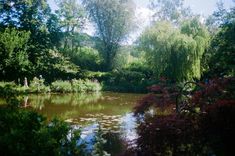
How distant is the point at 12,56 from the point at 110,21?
14259 mm

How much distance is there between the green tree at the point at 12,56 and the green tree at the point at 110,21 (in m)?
12.0

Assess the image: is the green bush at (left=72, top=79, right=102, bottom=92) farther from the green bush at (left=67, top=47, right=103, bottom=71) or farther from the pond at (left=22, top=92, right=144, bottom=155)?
the green bush at (left=67, top=47, right=103, bottom=71)

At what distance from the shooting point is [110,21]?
1411 inches

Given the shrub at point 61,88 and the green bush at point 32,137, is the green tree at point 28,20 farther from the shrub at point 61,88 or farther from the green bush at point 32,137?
the green bush at point 32,137

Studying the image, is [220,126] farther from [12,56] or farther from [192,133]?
[12,56]

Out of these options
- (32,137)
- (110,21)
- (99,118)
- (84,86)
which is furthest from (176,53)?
(32,137)

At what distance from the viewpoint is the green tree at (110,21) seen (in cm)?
3528

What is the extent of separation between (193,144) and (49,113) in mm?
9803

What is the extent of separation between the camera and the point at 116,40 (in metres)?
36.8

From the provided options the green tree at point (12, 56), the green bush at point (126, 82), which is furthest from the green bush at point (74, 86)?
the green tree at point (12, 56)

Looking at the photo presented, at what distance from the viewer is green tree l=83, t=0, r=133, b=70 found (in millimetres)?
35281

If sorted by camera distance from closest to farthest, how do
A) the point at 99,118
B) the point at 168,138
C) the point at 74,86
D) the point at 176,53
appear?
the point at 168,138
the point at 99,118
the point at 74,86
the point at 176,53

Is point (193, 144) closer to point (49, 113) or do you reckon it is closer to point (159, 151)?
point (159, 151)

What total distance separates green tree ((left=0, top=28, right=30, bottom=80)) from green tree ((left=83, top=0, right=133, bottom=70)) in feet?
39.4
